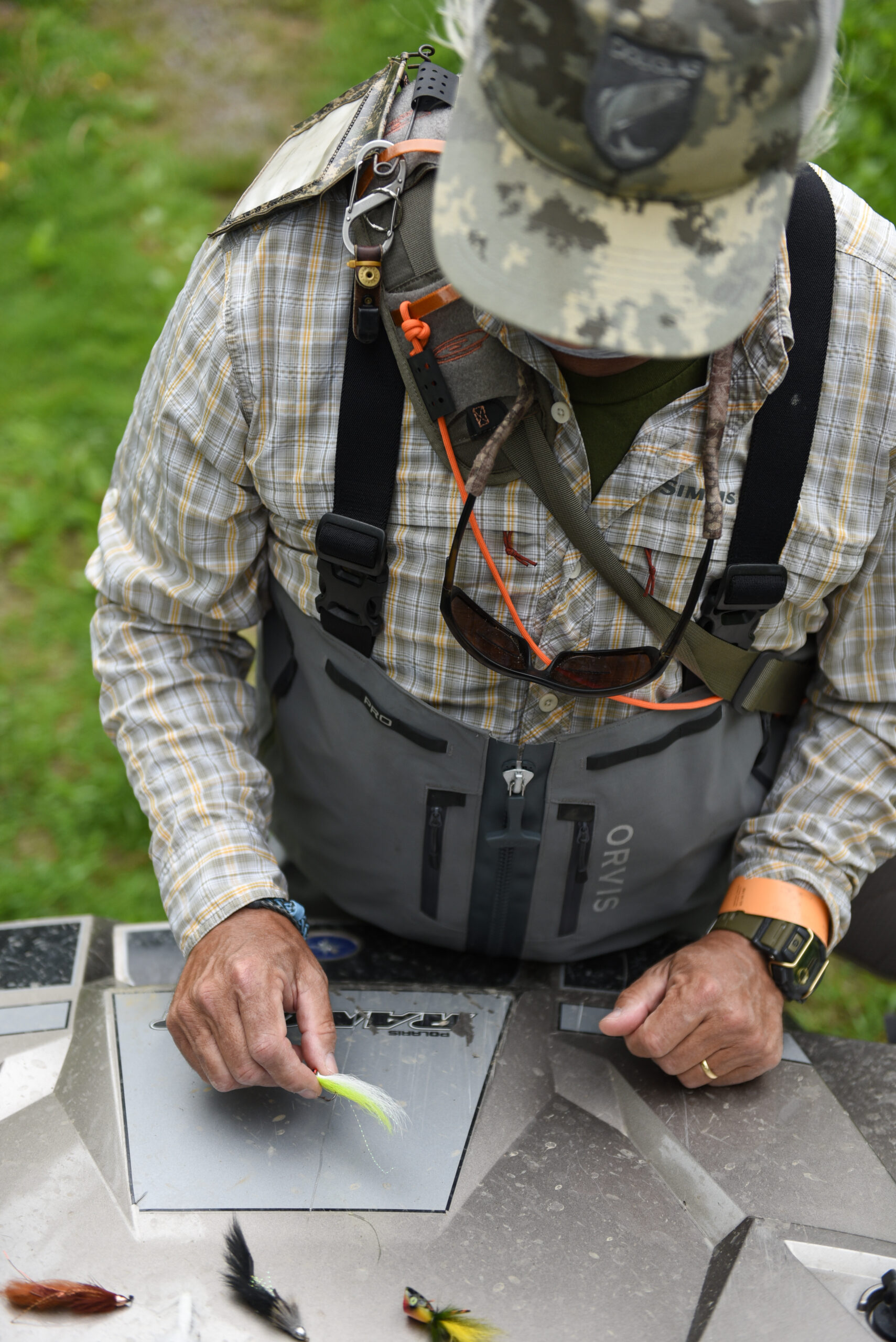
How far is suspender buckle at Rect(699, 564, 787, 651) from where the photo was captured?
5.09ft

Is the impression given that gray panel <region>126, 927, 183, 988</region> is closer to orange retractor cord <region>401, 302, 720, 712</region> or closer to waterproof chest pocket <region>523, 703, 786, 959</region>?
waterproof chest pocket <region>523, 703, 786, 959</region>

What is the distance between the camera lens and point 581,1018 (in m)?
1.75

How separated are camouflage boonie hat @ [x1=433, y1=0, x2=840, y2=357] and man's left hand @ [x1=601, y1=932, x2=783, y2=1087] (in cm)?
87

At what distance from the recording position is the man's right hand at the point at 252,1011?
1.50 m

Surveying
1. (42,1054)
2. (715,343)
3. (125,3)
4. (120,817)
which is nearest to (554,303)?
(715,343)

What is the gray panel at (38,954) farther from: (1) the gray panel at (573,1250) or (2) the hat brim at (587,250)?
(2) the hat brim at (587,250)

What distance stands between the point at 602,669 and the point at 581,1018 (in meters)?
0.53

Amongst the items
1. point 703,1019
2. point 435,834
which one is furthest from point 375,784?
point 703,1019

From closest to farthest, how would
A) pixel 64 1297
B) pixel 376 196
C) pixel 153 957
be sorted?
pixel 64 1297 → pixel 376 196 → pixel 153 957

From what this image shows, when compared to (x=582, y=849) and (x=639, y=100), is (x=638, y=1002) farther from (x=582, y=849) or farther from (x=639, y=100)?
(x=639, y=100)

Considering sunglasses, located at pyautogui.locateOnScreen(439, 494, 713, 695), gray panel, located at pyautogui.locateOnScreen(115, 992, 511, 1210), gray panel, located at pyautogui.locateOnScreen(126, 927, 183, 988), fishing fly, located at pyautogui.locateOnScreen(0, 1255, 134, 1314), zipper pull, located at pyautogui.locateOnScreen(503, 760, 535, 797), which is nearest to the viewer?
fishing fly, located at pyautogui.locateOnScreen(0, 1255, 134, 1314)

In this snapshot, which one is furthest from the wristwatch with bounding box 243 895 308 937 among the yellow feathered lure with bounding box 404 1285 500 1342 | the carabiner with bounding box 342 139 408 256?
the carabiner with bounding box 342 139 408 256

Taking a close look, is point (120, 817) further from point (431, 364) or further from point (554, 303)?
point (554, 303)

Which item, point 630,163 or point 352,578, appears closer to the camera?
point 630,163
